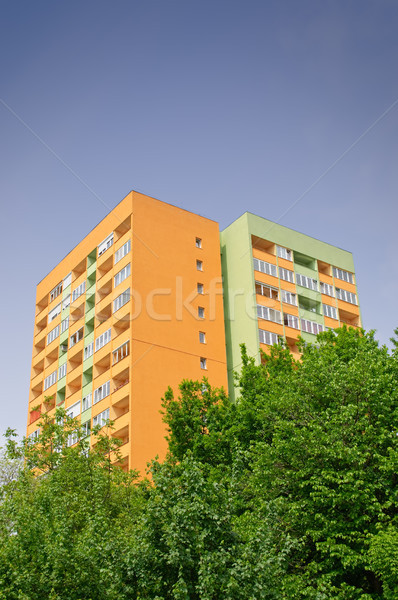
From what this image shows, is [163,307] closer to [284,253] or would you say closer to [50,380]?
[284,253]

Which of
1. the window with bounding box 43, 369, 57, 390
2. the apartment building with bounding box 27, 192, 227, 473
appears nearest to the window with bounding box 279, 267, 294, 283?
the apartment building with bounding box 27, 192, 227, 473

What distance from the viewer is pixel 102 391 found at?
53969mm

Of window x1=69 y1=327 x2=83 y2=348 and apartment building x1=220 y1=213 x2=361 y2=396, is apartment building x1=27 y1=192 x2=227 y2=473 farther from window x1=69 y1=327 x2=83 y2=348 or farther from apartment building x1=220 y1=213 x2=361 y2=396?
apartment building x1=220 y1=213 x2=361 y2=396

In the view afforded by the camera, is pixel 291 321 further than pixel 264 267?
No

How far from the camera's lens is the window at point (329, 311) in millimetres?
63250

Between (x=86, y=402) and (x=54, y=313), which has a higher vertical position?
(x=54, y=313)

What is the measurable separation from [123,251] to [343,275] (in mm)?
23722

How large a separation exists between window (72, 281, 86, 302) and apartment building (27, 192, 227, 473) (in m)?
0.11

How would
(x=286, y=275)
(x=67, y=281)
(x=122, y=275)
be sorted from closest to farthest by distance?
(x=122, y=275) → (x=286, y=275) → (x=67, y=281)

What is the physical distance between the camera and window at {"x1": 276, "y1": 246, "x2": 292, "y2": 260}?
62250 millimetres

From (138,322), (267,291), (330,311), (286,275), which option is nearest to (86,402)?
(138,322)


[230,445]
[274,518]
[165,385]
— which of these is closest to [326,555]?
[274,518]

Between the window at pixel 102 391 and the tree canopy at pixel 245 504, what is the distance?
18.0 metres

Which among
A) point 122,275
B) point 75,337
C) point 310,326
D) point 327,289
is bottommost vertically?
point 310,326
